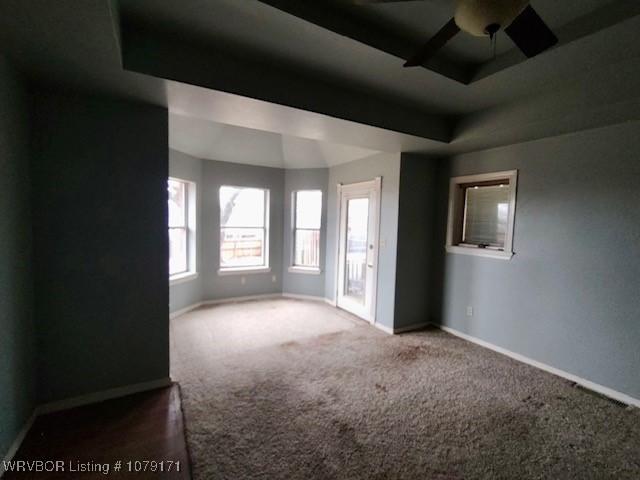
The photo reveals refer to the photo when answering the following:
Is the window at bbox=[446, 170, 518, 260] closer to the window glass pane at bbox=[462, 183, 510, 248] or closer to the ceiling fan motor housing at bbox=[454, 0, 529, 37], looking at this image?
the window glass pane at bbox=[462, 183, 510, 248]

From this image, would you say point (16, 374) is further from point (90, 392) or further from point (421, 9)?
point (421, 9)

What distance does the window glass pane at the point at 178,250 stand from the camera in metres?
4.42

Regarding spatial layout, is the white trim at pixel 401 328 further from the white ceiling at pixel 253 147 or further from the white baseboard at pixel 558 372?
the white ceiling at pixel 253 147

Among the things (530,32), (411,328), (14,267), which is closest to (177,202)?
(14,267)

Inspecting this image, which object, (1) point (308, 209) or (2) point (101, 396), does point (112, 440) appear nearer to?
(2) point (101, 396)

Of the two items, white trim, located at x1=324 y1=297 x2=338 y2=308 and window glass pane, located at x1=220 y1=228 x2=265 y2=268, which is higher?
window glass pane, located at x1=220 y1=228 x2=265 y2=268

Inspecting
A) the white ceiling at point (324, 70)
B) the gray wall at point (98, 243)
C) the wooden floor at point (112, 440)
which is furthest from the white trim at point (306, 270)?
the wooden floor at point (112, 440)

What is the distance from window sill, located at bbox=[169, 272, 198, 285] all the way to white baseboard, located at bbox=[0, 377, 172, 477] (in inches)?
74.7

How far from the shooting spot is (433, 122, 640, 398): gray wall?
2.47 m

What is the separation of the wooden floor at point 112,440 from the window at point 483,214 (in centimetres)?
354

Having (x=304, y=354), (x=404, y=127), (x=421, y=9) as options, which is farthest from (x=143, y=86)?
(x=304, y=354)

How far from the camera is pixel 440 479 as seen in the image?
65.5 inches

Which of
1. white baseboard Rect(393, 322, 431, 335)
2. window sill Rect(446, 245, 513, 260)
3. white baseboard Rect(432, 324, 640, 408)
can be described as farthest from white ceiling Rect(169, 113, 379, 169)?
white baseboard Rect(432, 324, 640, 408)

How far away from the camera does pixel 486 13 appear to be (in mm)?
1207
